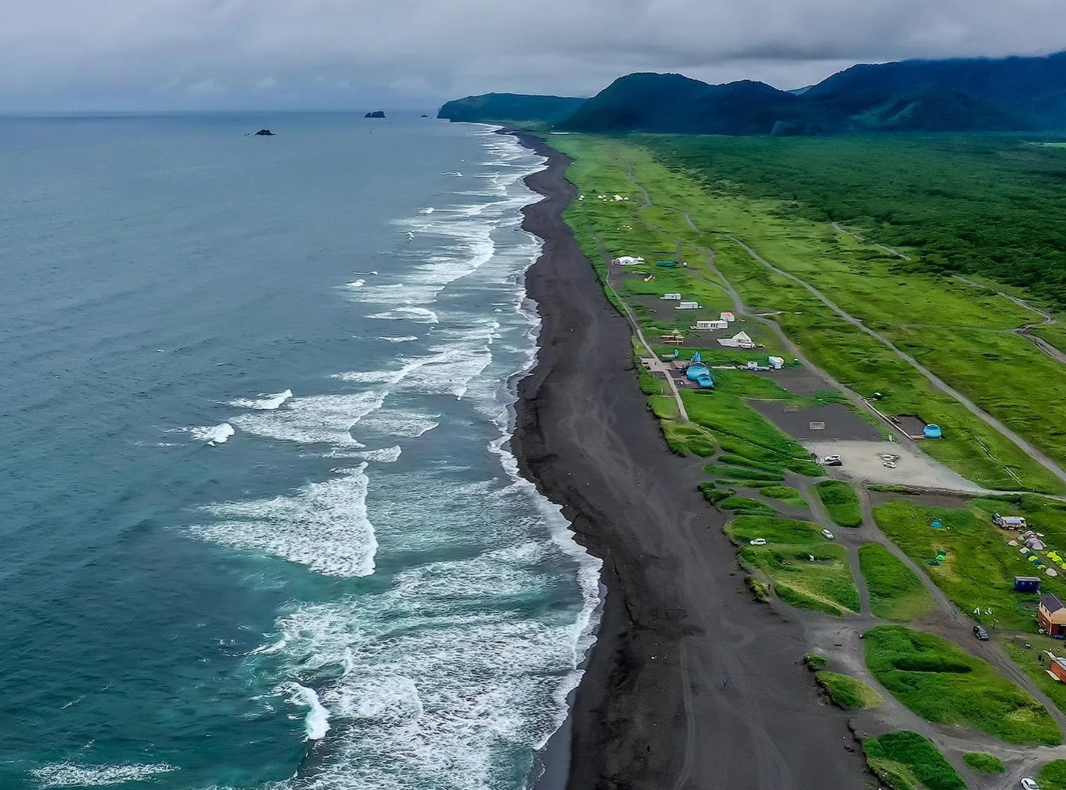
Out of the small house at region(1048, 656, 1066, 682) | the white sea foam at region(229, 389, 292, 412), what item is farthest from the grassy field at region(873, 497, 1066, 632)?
the white sea foam at region(229, 389, 292, 412)

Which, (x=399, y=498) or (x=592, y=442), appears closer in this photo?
(x=399, y=498)

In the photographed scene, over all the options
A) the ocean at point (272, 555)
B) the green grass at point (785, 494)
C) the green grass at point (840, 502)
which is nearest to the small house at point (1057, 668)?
the green grass at point (840, 502)

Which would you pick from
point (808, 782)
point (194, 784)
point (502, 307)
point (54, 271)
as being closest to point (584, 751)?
point (808, 782)

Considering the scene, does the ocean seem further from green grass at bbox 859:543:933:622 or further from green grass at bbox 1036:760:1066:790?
green grass at bbox 1036:760:1066:790

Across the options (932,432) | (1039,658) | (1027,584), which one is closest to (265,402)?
(932,432)

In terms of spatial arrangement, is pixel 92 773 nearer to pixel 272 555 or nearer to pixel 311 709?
pixel 311 709

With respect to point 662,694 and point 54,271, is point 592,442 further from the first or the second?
point 54,271

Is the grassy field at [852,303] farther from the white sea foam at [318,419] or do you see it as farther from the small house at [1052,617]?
the white sea foam at [318,419]
